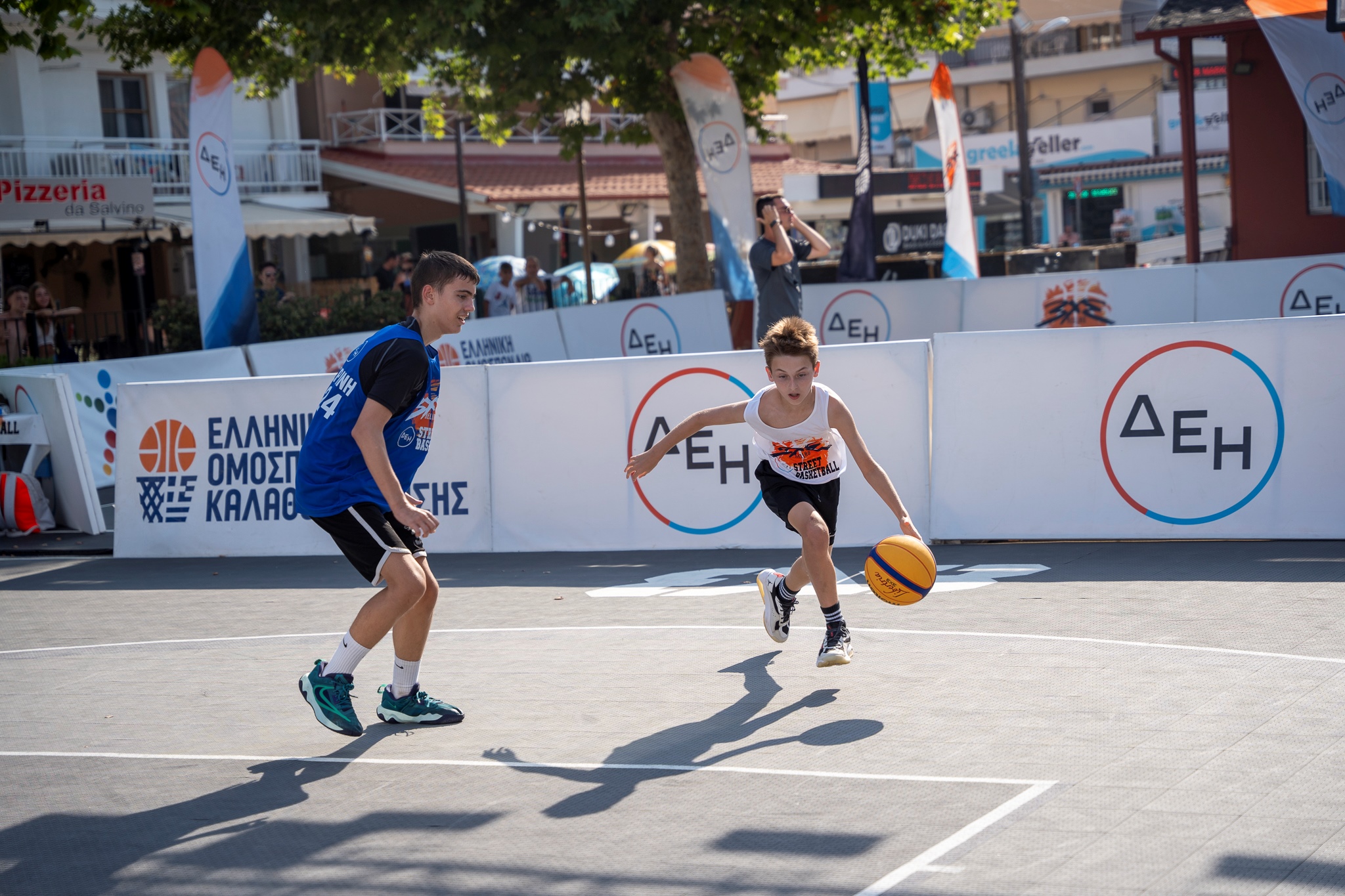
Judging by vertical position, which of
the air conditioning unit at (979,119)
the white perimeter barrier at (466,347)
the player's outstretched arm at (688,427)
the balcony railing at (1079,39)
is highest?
the balcony railing at (1079,39)

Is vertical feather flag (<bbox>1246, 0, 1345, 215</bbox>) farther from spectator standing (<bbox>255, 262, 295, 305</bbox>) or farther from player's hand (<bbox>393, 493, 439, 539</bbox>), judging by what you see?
player's hand (<bbox>393, 493, 439, 539</bbox>)

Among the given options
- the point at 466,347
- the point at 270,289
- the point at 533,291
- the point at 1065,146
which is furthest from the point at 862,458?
the point at 1065,146

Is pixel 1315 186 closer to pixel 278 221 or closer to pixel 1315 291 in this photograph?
pixel 1315 291

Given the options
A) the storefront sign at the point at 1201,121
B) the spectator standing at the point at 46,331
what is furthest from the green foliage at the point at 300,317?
the storefront sign at the point at 1201,121

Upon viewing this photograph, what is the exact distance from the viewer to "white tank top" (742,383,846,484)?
20.8 ft

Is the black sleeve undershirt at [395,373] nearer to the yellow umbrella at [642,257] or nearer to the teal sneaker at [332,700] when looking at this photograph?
the teal sneaker at [332,700]

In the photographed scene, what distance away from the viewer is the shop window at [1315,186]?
2145 centimetres

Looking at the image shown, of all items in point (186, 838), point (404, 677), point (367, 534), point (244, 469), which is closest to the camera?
point (186, 838)

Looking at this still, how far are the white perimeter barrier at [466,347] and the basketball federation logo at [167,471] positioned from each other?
425 cm

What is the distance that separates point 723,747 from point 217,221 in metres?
12.9

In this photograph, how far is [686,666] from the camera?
21.8 feet

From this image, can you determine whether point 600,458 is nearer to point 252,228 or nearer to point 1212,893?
point 1212,893

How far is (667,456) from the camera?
34.1 feet

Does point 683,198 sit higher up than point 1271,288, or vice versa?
point 683,198
